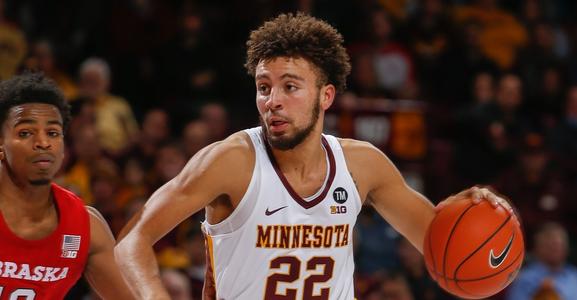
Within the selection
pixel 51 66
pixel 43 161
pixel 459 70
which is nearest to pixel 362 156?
pixel 43 161

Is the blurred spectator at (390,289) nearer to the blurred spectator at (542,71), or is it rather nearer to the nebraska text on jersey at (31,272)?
the blurred spectator at (542,71)

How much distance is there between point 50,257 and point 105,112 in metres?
4.82

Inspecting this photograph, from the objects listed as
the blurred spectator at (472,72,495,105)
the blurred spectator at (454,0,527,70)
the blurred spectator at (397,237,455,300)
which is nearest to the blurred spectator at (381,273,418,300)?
the blurred spectator at (397,237,455,300)

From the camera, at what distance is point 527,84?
11195mm

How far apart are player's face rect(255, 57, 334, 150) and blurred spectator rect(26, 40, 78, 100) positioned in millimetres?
4444

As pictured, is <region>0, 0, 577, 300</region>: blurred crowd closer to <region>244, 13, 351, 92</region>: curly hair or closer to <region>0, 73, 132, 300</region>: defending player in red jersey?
<region>0, 73, 132, 300</region>: defending player in red jersey

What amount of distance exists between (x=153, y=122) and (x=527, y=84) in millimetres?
4481

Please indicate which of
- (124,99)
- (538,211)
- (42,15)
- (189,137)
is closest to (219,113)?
(189,137)

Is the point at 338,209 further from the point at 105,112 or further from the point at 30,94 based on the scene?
the point at 105,112

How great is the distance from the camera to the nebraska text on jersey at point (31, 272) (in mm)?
4258

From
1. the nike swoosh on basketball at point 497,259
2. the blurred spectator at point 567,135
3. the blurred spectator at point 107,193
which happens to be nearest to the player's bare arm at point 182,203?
the nike swoosh on basketball at point 497,259

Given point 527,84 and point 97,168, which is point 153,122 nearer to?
point 97,168

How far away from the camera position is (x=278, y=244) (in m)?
4.39

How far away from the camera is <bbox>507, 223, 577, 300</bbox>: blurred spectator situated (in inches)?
336
